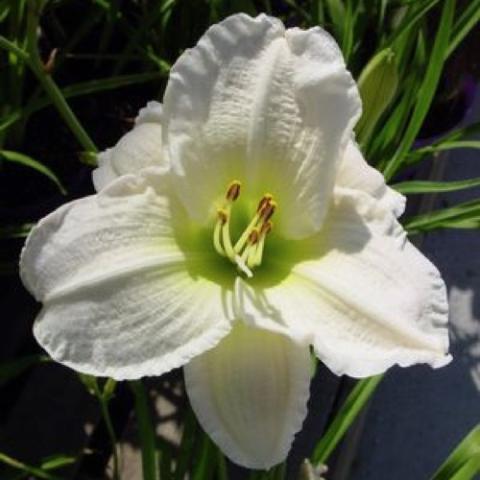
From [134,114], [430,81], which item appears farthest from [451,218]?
[134,114]

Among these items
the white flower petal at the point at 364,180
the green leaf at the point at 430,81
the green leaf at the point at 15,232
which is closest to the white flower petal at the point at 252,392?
the white flower petal at the point at 364,180

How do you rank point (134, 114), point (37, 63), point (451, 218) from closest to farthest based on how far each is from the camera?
1. point (37, 63)
2. point (451, 218)
3. point (134, 114)

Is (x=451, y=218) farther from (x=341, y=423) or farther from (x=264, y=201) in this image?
(x=264, y=201)

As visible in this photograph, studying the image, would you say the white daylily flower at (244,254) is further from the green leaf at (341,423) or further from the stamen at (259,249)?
the green leaf at (341,423)

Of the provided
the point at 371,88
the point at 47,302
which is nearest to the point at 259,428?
the point at 47,302

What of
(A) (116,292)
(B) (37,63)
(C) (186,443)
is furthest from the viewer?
(C) (186,443)

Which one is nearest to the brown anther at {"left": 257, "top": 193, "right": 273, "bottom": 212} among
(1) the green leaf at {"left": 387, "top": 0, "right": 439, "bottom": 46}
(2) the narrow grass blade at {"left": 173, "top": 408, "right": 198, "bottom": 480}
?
(2) the narrow grass blade at {"left": 173, "top": 408, "right": 198, "bottom": 480}

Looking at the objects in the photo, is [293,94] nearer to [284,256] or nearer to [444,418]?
[284,256]
